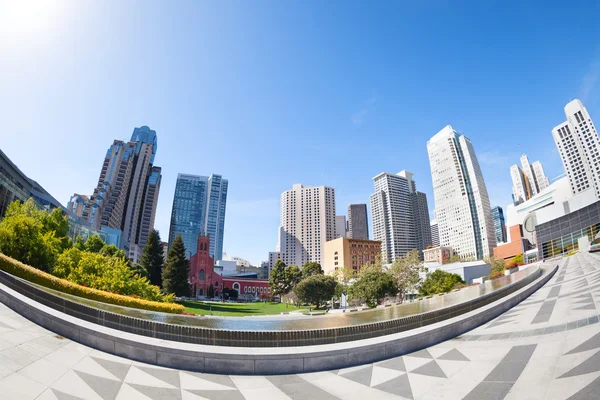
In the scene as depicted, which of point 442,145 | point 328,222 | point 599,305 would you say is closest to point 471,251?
point 442,145

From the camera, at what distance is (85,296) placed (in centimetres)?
1396

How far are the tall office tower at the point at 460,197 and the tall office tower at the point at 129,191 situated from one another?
512ft

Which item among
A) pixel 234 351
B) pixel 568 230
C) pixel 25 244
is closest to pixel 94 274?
pixel 25 244

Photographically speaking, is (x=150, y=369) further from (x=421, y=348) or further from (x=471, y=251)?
(x=471, y=251)

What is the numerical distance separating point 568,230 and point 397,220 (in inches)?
5182

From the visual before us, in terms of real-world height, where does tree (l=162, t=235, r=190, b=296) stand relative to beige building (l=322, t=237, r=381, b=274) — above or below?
below

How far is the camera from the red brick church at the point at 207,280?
7681 cm

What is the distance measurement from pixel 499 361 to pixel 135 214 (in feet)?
524

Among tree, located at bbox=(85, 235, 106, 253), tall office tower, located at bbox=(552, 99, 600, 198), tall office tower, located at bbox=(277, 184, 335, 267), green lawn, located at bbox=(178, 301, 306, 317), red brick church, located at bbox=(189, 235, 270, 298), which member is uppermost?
tall office tower, located at bbox=(552, 99, 600, 198)

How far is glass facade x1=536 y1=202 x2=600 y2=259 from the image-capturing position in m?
52.8

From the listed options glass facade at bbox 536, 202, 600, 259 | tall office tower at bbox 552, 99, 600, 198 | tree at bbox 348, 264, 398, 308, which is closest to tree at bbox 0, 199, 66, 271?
tree at bbox 348, 264, 398, 308

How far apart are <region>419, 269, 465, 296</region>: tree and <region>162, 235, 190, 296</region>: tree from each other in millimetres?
40482

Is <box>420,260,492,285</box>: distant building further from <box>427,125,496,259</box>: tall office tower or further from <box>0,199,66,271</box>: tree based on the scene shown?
<box>427,125,496,259</box>: tall office tower

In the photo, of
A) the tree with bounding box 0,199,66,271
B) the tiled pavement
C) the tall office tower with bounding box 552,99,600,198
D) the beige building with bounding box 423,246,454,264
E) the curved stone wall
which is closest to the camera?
the tiled pavement
